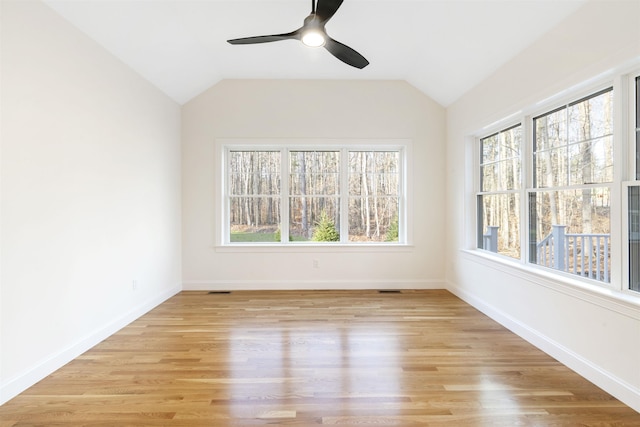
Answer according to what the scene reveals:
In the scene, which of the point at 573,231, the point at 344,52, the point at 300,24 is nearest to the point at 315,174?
the point at 300,24

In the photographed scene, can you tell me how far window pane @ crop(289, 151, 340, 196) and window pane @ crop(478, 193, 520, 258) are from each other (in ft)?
6.45

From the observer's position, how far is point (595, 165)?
7.52 ft

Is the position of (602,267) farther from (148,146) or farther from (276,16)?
(148,146)

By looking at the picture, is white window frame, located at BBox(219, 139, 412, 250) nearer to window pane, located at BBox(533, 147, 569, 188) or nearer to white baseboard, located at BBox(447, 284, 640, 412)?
white baseboard, located at BBox(447, 284, 640, 412)

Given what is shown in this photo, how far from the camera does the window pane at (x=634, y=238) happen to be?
198 cm

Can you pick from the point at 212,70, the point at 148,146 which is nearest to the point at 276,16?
the point at 212,70

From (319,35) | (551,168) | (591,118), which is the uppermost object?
(319,35)

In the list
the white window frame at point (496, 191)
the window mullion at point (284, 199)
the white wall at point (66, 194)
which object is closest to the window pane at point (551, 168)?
the white window frame at point (496, 191)

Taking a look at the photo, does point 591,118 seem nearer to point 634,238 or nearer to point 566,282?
point 634,238

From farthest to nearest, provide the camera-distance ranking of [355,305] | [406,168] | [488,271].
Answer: [406,168] < [355,305] < [488,271]

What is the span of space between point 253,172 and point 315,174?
92 centimetres

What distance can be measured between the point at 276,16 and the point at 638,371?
Answer: 3822mm

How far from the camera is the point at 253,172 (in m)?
4.61

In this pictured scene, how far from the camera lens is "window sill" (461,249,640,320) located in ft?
6.29
